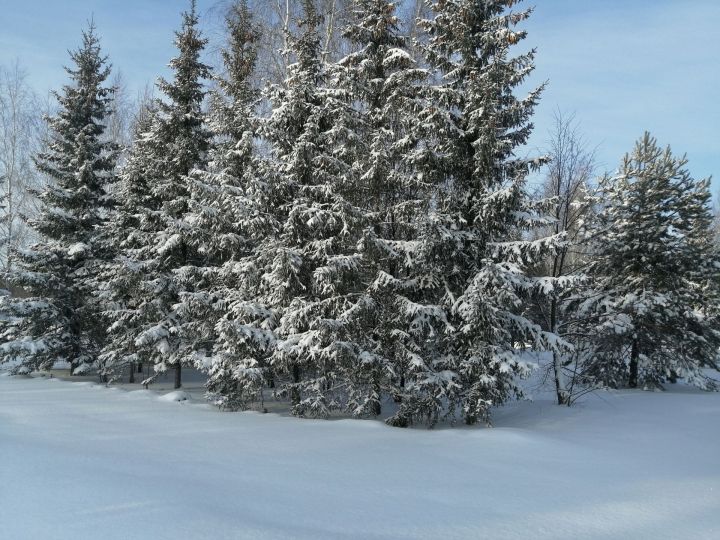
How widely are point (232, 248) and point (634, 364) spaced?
15750mm

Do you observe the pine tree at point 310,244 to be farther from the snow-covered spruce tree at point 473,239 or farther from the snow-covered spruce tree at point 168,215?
the snow-covered spruce tree at point 168,215

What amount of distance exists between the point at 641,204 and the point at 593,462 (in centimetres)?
1372

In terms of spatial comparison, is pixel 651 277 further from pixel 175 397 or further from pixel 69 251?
pixel 69 251

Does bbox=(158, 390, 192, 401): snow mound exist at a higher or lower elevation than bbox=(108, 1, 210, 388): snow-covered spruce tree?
lower

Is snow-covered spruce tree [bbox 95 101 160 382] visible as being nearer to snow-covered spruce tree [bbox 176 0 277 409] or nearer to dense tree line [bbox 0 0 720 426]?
dense tree line [bbox 0 0 720 426]

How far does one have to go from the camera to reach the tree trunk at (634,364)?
691 inches

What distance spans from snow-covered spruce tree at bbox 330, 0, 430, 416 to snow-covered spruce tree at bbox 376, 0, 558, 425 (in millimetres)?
494

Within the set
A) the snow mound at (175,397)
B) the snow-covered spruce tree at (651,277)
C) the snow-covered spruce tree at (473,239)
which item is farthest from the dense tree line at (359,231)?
the snow-covered spruce tree at (651,277)

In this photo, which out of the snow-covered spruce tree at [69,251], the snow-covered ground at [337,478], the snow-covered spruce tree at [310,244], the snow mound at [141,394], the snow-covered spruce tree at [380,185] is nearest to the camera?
the snow-covered ground at [337,478]

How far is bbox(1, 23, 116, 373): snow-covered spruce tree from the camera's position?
647 inches

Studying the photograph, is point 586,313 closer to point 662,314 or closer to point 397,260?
point 662,314

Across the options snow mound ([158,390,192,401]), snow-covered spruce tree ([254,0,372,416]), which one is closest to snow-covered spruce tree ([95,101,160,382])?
snow mound ([158,390,192,401])

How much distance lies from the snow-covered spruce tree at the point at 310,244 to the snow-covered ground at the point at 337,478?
1466 mm

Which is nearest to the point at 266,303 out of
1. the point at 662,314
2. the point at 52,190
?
the point at 52,190
